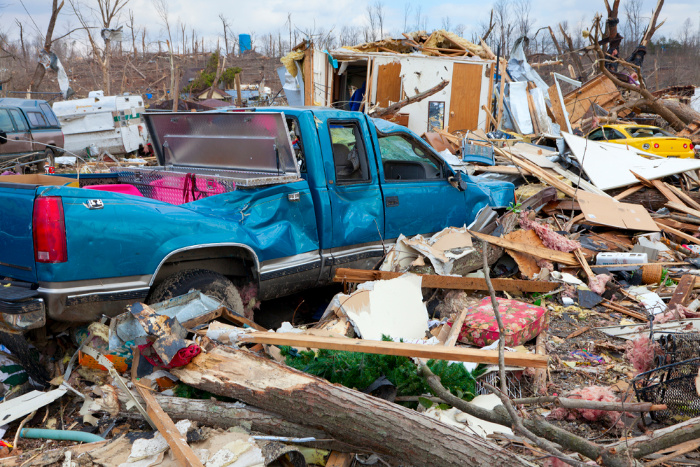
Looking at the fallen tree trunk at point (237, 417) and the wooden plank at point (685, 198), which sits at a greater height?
the wooden plank at point (685, 198)

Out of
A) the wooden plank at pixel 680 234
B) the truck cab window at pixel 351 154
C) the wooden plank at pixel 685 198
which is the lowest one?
the wooden plank at pixel 680 234

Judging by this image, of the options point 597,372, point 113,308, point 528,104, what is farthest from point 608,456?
point 528,104

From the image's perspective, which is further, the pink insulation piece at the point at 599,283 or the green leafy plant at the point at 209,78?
the green leafy plant at the point at 209,78

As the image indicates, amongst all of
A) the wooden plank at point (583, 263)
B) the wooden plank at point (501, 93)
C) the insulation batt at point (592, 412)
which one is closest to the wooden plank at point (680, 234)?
the wooden plank at point (583, 263)

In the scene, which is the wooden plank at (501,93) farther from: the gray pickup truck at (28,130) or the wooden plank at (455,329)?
the wooden plank at (455,329)

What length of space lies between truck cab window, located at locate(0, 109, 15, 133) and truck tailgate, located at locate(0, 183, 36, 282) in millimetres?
11792

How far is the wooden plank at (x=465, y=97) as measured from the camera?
1509 centimetres

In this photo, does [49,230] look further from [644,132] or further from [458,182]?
[644,132]

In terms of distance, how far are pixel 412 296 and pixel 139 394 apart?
2344mm

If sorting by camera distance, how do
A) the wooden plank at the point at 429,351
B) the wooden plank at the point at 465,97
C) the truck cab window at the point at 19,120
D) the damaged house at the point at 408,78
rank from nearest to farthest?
the wooden plank at the point at 429,351
the truck cab window at the point at 19,120
the damaged house at the point at 408,78
the wooden plank at the point at 465,97

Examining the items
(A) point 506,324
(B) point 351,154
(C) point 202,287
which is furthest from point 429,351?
(B) point 351,154

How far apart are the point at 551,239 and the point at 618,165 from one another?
3.52 meters

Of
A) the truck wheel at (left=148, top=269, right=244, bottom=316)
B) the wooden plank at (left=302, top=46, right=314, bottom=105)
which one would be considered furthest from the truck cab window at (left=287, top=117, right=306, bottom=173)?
Answer: the wooden plank at (left=302, top=46, right=314, bottom=105)

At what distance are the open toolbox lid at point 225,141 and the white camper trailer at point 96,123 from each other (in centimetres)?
1184
